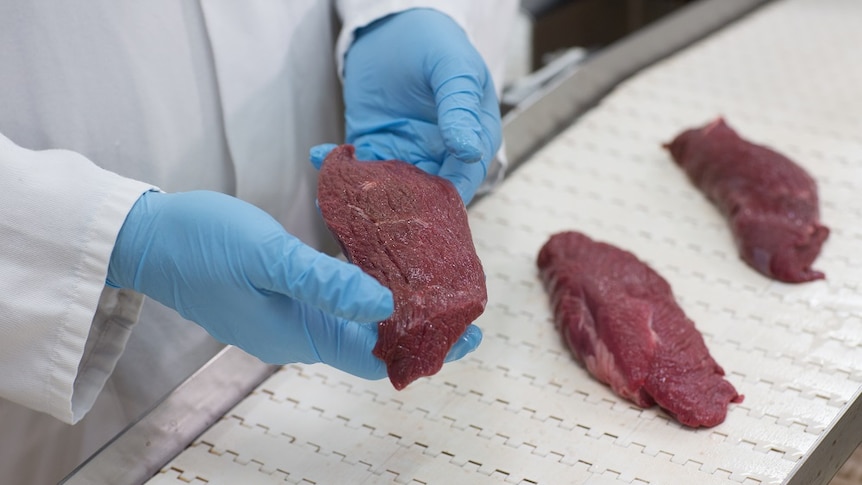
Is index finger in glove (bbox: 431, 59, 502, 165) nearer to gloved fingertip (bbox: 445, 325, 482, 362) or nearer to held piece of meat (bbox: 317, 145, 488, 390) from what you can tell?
held piece of meat (bbox: 317, 145, 488, 390)

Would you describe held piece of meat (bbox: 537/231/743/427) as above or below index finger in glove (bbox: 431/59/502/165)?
below

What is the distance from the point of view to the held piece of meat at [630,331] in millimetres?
1396

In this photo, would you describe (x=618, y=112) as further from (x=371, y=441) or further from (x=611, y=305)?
(x=371, y=441)

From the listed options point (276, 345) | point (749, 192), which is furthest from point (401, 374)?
point (749, 192)

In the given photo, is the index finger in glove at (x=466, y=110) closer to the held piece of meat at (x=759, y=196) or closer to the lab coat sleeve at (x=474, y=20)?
the lab coat sleeve at (x=474, y=20)

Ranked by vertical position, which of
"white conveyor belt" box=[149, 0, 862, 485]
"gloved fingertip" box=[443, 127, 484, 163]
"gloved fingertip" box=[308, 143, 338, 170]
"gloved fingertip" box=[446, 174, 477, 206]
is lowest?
"white conveyor belt" box=[149, 0, 862, 485]

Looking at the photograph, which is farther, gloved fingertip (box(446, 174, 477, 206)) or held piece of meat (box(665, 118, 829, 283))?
held piece of meat (box(665, 118, 829, 283))

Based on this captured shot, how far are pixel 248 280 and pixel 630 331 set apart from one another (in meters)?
0.68

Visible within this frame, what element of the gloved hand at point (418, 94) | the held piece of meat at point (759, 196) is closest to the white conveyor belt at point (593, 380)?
the held piece of meat at point (759, 196)

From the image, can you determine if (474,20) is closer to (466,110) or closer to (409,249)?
(466,110)

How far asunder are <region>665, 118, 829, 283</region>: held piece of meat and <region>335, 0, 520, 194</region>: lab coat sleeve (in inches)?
17.9

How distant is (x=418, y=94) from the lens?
1587 millimetres

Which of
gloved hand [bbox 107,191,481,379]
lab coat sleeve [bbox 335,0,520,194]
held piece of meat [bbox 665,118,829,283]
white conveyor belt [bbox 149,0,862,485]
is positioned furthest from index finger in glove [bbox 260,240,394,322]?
held piece of meat [bbox 665,118,829,283]

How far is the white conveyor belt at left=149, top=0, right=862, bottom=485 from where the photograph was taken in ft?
4.35
